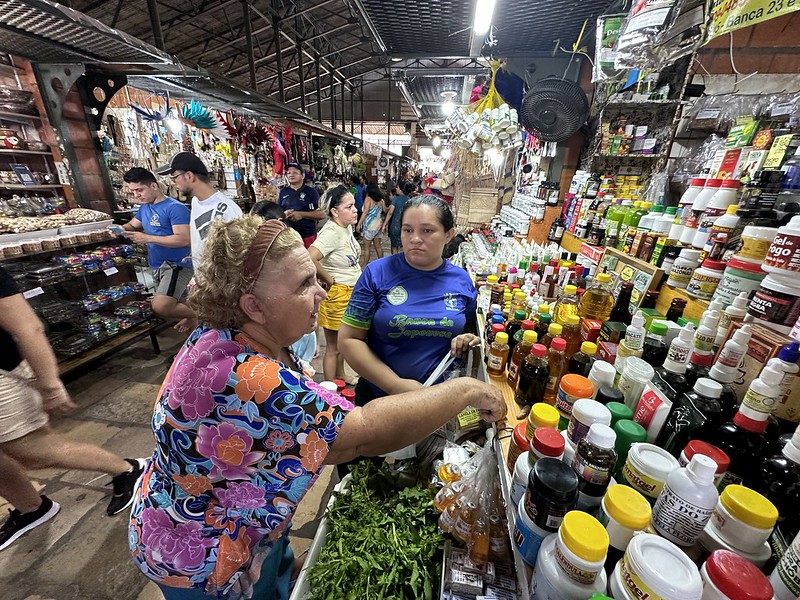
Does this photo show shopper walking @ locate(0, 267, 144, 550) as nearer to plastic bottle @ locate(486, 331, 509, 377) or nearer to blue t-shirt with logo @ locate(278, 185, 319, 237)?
plastic bottle @ locate(486, 331, 509, 377)

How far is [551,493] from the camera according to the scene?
2.21ft

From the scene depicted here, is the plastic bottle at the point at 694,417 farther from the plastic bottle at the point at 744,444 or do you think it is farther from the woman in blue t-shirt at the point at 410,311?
the woman in blue t-shirt at the point at 410,311

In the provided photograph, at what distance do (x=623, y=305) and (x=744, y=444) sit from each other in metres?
0.84

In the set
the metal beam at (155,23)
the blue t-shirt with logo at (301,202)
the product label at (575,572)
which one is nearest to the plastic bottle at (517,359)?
the product label at (575,572)

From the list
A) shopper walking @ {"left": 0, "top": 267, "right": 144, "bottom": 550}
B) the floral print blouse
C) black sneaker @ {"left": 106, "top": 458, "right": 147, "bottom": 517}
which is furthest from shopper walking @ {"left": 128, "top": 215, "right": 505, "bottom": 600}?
black sneaker @ {"left": 106, "top": 458, "right": 147, "bottom": 517}

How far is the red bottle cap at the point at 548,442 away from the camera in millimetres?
779

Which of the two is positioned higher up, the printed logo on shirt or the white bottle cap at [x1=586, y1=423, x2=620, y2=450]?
the white bottle cap at [x1=586, y1=423, x2=620, y2=450]

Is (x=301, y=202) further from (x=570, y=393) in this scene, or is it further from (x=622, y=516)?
(x=622, y=516)

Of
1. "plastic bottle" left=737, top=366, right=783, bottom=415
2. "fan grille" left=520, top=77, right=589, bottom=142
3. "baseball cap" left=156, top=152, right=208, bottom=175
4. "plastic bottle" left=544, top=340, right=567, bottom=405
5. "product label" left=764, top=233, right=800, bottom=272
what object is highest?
"fan grille" left=520, top=77, right=589, bottom=142

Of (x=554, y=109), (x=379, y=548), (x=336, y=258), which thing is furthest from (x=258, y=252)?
(x=554, y=109)

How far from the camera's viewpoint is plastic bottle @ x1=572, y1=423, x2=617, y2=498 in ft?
2.23

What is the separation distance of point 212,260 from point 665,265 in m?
1.73

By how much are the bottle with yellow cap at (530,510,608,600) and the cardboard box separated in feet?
2.79

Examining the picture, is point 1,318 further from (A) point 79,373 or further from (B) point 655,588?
(B) point 655,588
